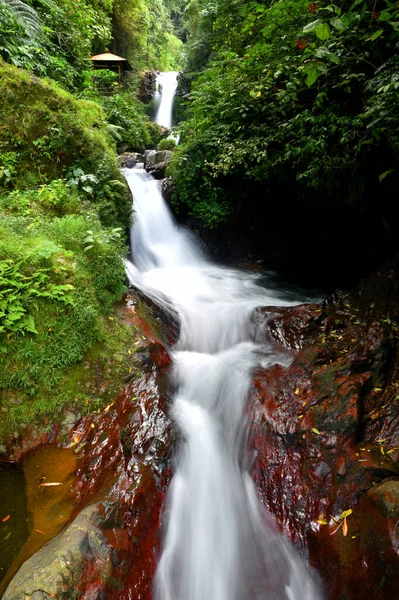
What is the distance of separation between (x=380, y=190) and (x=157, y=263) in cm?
495

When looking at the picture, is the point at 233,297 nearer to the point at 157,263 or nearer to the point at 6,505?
the point at 157,263

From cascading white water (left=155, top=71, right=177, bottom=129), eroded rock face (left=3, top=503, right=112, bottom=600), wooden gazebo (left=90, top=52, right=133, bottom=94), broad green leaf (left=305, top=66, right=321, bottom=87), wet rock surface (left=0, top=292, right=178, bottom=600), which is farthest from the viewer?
cascading white water (left=155, top=71, right=177, bottom=129)

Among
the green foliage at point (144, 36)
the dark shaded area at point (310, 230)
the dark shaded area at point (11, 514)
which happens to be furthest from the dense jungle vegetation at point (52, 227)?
the green foliage at point (144, 36)

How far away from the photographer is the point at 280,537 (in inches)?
111

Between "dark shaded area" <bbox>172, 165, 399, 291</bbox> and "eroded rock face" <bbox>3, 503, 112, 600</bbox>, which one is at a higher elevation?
"dark shaded area" <bbox>172, 165, 399, 291</bbox>

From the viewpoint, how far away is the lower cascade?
264cm

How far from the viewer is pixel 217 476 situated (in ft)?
11.0

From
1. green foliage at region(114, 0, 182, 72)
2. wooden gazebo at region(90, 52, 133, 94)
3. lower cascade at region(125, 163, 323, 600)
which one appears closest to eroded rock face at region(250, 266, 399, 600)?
lower cascade at region(125, 163, 323, 600)

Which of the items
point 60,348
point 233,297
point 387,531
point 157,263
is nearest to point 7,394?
point 60,348

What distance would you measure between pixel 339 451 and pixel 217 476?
1298 mm

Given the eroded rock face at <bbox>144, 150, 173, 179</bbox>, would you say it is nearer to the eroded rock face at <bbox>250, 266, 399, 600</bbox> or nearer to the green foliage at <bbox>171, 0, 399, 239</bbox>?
the green foliage at <bbox>171, 0, 399, 239</bbox>

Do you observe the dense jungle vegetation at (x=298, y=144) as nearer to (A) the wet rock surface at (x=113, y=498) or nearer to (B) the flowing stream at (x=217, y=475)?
(B) the flowing stream at (x=217, y=475)

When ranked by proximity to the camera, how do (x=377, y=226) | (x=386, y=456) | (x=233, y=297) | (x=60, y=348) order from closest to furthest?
(x=386, y=456) → (x=60, y=348) → (x=377, y=226) → (x=233, y=297)

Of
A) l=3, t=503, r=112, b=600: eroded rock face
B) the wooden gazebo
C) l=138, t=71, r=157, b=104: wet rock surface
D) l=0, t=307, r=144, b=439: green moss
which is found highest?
l=138, t=71, r=157, b=104: wet rock surface
